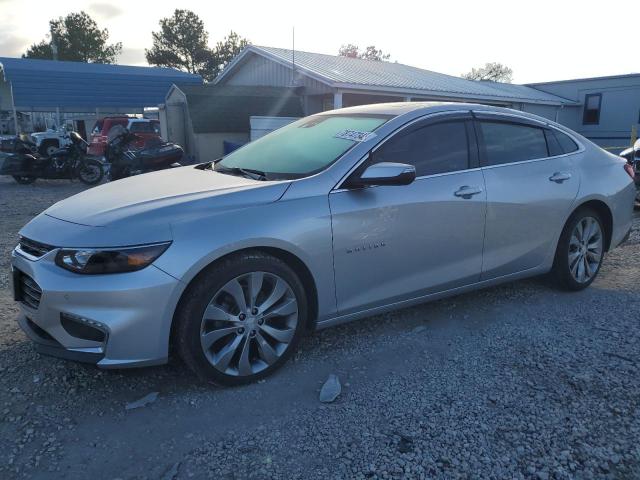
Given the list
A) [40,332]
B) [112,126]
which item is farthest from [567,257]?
[112,126]

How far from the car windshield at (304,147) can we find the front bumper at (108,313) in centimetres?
114

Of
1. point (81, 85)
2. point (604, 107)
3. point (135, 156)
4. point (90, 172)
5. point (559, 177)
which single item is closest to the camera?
point (559, 177)

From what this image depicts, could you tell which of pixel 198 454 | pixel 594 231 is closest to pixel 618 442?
pixel 198 454

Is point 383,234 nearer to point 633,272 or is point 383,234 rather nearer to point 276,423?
point 276,423

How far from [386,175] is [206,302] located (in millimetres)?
1287

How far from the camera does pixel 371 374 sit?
10.2 ft

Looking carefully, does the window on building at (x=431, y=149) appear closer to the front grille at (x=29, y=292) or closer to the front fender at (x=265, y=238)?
the front fender at (x=265, y=238)

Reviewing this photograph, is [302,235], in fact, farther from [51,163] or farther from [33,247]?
[51,163]

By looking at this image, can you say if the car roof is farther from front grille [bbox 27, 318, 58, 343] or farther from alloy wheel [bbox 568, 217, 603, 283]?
front grille [bbox 27, 318, 58, 343]

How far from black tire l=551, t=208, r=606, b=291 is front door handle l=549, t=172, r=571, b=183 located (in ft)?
1.13

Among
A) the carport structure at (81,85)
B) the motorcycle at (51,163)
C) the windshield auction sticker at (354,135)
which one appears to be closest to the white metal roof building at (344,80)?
the motorcycle at (51,163)

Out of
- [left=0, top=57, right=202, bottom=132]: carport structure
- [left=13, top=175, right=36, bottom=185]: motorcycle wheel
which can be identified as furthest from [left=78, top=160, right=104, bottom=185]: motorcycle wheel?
[left=0, top=57, right=202, bottom=132]: carport structure

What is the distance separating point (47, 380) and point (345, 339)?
189cm

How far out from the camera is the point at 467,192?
3.59 metres
